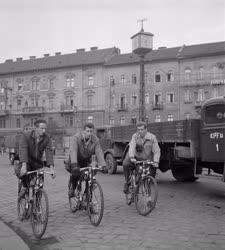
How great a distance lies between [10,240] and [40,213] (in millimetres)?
593

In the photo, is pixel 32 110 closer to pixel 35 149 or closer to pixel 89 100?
pixel 89 100

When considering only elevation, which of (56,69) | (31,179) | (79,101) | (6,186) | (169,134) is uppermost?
(56,69)

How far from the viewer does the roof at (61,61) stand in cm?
6912

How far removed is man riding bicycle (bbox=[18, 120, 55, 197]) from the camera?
6531 millimetres

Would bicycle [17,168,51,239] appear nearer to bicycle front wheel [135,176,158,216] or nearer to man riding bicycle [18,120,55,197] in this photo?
man riding bicycle [18,120,55,197]

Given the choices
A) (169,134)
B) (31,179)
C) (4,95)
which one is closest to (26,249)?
(31,179)

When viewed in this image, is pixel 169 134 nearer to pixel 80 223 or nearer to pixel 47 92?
pixel 80 223

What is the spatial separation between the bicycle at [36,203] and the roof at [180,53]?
5422 cm

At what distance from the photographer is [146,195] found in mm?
7703

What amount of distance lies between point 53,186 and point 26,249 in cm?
726

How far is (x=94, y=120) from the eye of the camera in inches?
2672

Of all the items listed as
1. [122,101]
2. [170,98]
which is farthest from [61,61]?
[170,98]

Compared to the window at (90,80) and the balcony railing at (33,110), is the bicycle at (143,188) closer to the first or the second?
the window at (90,80)

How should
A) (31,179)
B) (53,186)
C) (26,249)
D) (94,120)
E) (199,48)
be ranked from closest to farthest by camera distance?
(26,249), (31,179), (53,186), (199,48), (94,120)
